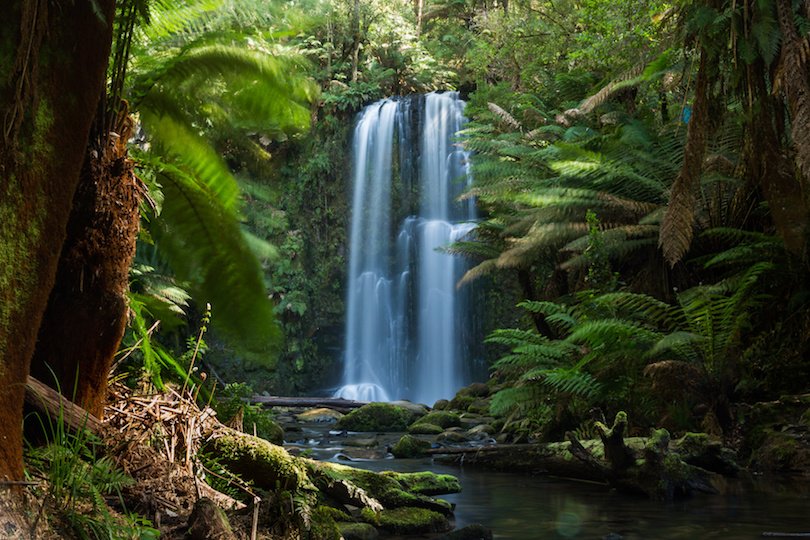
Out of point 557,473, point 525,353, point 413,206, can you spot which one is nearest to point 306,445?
point 525,353

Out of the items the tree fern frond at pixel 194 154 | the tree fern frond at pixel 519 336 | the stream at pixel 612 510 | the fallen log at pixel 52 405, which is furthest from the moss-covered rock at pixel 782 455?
the fallen log at pixel 52 405

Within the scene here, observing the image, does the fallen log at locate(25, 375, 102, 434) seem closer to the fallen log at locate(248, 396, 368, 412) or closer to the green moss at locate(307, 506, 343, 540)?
the green moss at locate(307, 506, 343, 540)

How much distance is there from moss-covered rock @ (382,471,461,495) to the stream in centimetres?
7

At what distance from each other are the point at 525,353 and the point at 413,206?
10.7 meters

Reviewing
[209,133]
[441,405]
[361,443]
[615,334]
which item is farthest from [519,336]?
[209,133]

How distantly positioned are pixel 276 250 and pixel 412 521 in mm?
4794

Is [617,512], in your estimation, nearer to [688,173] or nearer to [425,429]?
[688,173]

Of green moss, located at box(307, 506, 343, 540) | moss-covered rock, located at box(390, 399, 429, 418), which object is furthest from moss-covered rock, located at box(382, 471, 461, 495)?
moss-covered rock, located at box(390, 399, 429, 418)

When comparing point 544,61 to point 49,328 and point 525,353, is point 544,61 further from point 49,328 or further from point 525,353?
point 49,328

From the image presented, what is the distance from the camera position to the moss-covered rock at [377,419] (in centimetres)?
1087

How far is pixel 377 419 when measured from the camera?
11.0m

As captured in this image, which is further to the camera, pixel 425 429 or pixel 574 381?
pixel 425 429

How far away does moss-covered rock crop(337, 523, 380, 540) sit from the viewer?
3.71m

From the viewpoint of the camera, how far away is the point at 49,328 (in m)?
2.74
